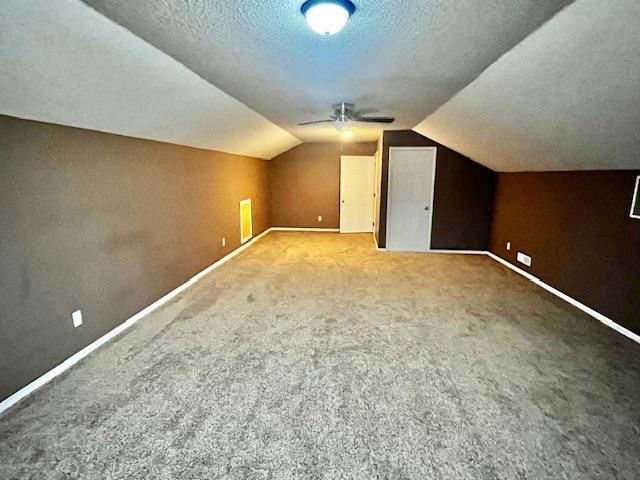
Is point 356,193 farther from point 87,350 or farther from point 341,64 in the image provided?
point 87,350

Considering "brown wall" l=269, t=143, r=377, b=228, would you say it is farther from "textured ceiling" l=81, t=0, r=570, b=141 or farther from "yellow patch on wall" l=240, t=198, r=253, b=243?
"textured ceiling" l=81, t=0, r=570, b=141

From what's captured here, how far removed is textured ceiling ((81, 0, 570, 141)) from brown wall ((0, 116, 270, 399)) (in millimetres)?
1149

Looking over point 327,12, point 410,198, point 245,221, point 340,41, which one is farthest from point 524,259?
point 245,221

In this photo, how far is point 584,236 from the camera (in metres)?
3.65

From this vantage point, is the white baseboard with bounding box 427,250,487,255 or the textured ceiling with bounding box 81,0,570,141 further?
the white baseboard with bounding box 427,250,487,255

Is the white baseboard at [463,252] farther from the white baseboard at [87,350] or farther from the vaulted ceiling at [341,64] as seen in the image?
the white baseboard at [87,350]

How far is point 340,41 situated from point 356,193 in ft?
20.3

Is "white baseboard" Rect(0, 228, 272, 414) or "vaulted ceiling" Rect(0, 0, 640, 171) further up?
"vaulted ceiling" Rect(0, 0, 640, 171)

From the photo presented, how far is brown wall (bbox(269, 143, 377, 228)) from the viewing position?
8031 millimetres

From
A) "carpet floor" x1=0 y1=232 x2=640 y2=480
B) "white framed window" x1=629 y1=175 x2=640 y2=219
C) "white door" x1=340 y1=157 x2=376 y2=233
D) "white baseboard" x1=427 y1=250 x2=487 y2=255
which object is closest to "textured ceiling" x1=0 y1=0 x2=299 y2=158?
"carpet floor" x1=0 y1=232 x2=640 y2=480

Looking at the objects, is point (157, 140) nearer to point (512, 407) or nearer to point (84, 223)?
point (84, 223)

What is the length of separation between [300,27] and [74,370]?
2.86 m

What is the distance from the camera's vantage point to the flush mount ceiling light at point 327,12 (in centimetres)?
147

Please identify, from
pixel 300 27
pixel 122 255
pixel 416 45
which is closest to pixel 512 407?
pixel 416 45
